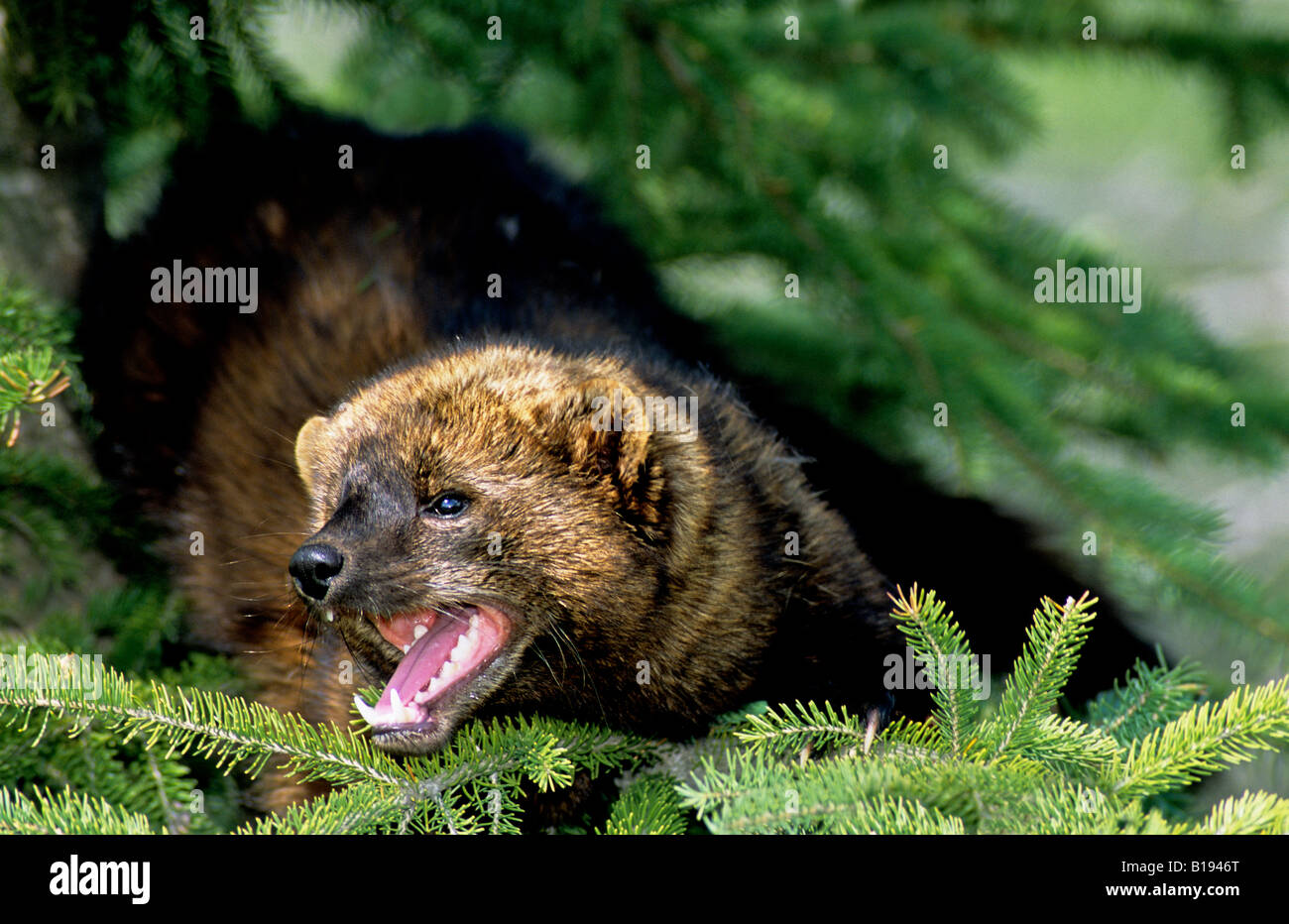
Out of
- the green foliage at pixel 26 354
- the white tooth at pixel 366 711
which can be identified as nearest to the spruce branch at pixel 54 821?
the white tooth at pixel 366 711

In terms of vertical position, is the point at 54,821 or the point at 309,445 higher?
the point at 309,445

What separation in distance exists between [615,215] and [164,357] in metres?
1.57

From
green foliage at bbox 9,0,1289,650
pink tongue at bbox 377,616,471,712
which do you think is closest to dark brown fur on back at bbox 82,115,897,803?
pink tongue at bbox 377,616,471,712

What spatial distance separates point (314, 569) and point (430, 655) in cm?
39

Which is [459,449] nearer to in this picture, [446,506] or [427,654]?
[446,506]

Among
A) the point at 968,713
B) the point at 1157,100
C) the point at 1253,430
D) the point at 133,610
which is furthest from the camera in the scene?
the point at 1157,100

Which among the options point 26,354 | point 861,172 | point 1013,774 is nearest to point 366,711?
point 26,354

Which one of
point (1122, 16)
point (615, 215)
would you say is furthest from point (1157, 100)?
point (615, 215)

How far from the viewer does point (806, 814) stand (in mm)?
1836

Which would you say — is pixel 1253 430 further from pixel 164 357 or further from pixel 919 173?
pixel 164 357

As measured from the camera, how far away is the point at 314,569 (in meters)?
2.52

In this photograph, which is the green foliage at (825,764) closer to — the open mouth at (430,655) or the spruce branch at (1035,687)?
the spruce branch at (1035,687)

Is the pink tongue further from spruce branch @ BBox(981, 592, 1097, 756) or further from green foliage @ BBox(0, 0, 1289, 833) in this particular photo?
spruce branch @ BBox(981, 592, 1097, 756)
